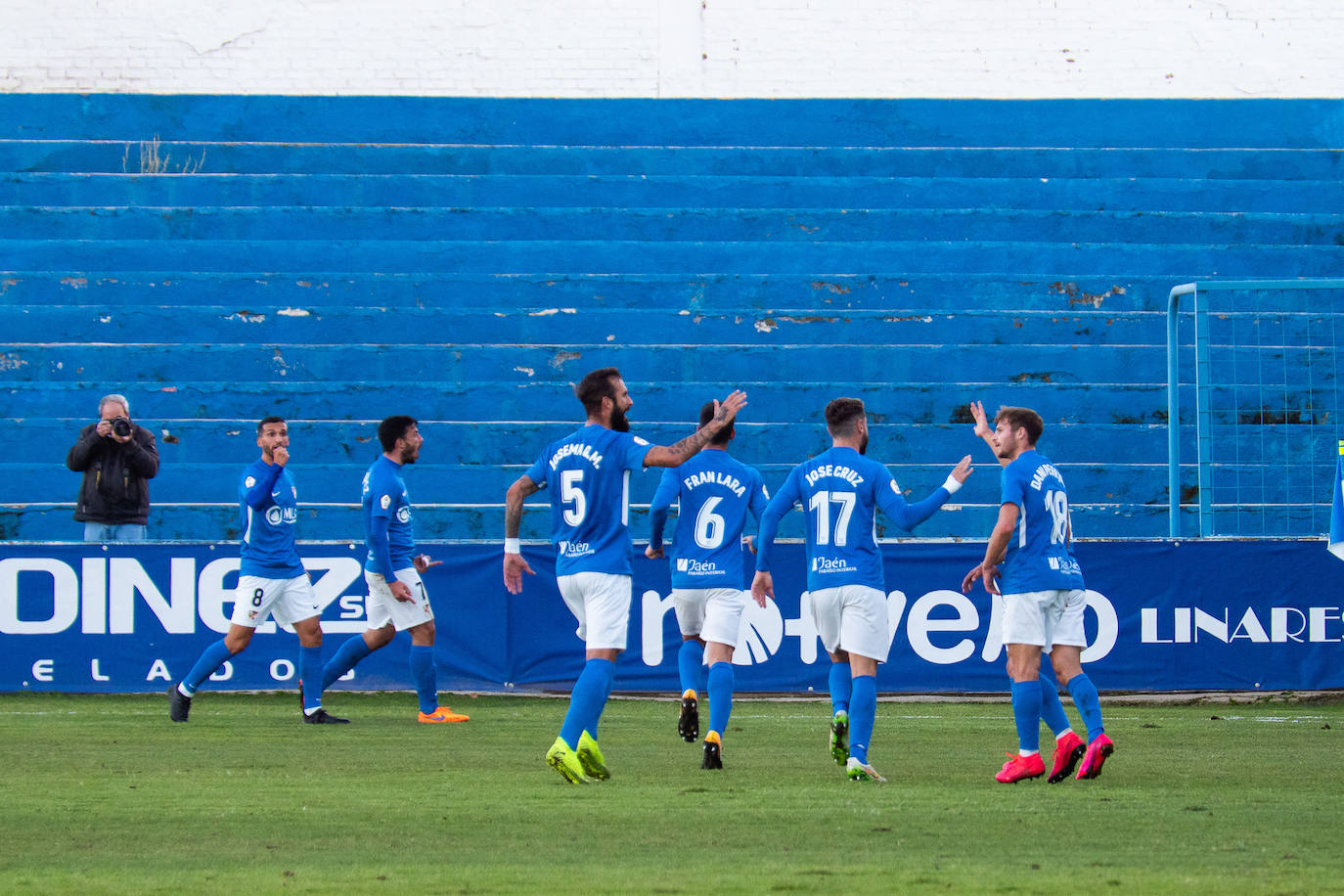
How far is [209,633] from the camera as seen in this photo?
12.1 meters

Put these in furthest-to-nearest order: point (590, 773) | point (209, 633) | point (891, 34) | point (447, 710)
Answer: point (891, 34) → point (209, 633) → point (447, 710) → point (590, 773)

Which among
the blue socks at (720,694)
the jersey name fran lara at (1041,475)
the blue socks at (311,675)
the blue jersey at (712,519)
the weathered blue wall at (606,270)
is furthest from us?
the weathered blue wall at (606,270)

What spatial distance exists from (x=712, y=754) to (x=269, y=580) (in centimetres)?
391

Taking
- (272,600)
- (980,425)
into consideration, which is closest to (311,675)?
(272,600)

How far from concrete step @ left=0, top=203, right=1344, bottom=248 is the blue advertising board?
660cm

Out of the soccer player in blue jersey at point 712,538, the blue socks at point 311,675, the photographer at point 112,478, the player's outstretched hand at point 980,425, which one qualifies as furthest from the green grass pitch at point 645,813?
the photographer at point 112,478

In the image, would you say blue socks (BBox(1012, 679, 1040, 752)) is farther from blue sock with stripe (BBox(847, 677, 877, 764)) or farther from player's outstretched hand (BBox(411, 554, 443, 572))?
player's outstretched hand (BBox(411, 554, 443, 572))

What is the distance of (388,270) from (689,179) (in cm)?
360

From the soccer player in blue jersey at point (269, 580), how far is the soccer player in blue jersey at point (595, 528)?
136 inches

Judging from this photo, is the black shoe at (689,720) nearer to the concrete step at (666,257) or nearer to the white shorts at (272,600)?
the white shorts at (272,600)

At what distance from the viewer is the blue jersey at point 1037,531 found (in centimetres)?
755

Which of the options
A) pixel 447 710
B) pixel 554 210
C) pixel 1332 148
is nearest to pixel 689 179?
pixel 554 210

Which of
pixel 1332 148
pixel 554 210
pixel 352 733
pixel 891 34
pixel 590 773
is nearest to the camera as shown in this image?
pixel 590 773

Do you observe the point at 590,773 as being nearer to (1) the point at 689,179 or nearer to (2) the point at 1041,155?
(1) the point at 689,179
